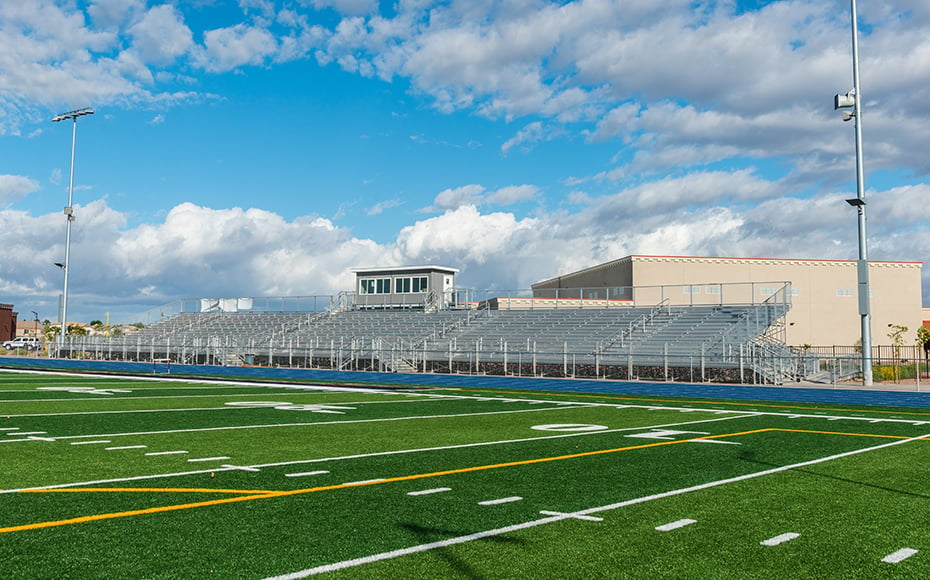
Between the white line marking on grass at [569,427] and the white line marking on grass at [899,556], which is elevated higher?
the white line marking on grass at [569,427]

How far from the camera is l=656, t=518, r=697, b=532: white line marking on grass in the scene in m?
5.78

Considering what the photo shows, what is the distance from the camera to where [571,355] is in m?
32.1

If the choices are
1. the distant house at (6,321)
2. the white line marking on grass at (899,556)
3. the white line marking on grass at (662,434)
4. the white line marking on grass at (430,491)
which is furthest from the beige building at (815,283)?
the distant house at (6,321)

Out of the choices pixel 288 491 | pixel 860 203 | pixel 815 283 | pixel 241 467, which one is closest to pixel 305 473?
pixel 241 467

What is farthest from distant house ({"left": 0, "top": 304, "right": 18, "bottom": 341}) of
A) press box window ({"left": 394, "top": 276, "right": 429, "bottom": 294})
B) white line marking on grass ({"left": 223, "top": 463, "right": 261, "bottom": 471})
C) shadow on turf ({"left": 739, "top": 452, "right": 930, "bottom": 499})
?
shadow on turf ({"left": 739, "top": 452, "right": 930, "bottom": 499})

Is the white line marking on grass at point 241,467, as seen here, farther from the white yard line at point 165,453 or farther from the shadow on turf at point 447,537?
the shadow on turf at point 447,537

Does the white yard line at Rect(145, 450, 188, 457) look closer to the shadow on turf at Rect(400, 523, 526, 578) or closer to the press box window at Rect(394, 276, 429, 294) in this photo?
the shadow on turf at Rect(400, 523, 526, 578)

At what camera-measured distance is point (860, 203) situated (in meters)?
25.7

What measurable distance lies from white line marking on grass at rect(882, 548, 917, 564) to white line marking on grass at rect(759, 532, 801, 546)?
2.10ft

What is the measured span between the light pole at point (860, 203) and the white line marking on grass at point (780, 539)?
2186cm

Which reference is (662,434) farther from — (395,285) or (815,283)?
(815,283)

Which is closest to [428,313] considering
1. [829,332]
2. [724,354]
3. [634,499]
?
[724,354]

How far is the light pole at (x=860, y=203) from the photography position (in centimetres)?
2520

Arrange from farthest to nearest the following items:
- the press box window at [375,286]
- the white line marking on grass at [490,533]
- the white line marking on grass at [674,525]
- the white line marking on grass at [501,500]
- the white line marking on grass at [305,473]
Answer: the press box window at [375,286]
the white line marking on grass at [305,473]
the white line marking on grass at [501,500]
the white line marking on grass at [674,525]
the white line marking on grass at [490,533]
